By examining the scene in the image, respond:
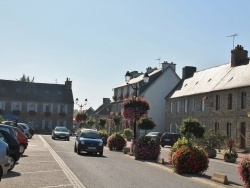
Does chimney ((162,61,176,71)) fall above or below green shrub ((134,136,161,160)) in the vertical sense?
above

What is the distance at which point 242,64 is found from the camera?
40.8 meters

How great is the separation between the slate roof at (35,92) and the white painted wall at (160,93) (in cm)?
2752

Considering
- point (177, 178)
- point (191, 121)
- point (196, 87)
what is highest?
point (196, 87)

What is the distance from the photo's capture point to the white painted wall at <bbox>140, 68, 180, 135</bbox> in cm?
5791

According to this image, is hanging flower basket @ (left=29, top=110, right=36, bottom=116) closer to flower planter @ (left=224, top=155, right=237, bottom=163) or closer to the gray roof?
the gray roof

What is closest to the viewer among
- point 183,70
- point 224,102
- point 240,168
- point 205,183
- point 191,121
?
point 240,168

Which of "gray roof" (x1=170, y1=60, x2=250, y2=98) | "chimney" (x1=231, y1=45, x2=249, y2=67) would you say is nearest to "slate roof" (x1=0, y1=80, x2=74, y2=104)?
"gray roof" (x1=170, y1=60, x2=250, y2=98)

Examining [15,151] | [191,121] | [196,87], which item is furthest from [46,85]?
[15,151]

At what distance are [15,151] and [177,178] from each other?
588cm


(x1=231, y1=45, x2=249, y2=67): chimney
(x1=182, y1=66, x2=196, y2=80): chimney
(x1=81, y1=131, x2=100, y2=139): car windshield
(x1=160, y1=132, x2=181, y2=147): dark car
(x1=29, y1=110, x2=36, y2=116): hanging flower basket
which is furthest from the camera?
(x1=29, y1=110, x2=36, y2=116): hanging flower basket

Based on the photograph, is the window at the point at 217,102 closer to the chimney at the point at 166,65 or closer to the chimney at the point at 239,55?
the chimney at the point at 239,55

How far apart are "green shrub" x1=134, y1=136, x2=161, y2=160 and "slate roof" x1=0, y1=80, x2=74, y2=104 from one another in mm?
58298

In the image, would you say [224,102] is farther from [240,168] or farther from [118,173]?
[240,168]

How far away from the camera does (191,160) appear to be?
1592 cm
